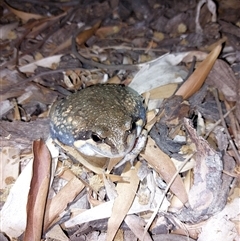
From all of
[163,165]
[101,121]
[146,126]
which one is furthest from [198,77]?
[101,121]

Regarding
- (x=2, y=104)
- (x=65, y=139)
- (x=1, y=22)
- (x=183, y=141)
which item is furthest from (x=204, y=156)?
(x=1, y=22)

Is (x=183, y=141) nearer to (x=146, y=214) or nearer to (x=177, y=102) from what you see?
(x=177, y=102)

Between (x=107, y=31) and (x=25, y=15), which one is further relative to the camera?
(x=25, y=15)

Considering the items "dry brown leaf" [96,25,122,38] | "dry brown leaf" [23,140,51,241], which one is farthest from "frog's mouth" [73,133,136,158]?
"dry brown leaf" [96,25,122,38]

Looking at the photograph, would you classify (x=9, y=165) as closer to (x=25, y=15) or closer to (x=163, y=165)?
(x=163, y=165)

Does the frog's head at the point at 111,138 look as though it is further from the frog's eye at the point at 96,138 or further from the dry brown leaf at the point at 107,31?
the dry brown leaf at the point at 107,31

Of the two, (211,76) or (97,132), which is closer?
(97,132)
